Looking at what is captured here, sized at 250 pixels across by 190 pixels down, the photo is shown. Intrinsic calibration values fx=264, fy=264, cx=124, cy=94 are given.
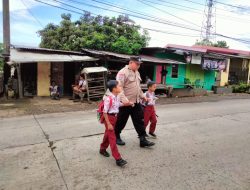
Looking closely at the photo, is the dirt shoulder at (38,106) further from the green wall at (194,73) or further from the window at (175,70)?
the green wall at (194,73)

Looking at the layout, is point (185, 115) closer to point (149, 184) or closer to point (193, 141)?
point (193, 141)

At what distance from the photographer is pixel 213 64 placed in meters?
18.4

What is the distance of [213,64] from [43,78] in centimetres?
1149

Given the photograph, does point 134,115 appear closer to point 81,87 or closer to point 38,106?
point 38,106

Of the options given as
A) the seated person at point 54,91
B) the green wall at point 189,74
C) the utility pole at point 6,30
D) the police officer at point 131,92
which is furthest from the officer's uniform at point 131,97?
the green wall at point 189,74

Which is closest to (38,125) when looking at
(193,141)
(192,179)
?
(193,141)

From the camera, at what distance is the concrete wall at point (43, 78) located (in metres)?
13.8

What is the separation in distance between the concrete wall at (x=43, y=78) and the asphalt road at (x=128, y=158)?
641cm

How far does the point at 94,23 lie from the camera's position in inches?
861

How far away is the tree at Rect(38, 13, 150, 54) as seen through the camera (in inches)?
737

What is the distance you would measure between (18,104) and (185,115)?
22.8ft

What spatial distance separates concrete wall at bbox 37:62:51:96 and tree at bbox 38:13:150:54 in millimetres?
5137

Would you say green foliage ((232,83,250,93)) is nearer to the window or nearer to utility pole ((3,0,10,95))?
the window

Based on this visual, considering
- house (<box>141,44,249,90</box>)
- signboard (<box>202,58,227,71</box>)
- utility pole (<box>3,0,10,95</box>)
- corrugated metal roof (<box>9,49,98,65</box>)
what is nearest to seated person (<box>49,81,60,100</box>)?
corrugated metal roof (<box>9,49,98,65</box>)
